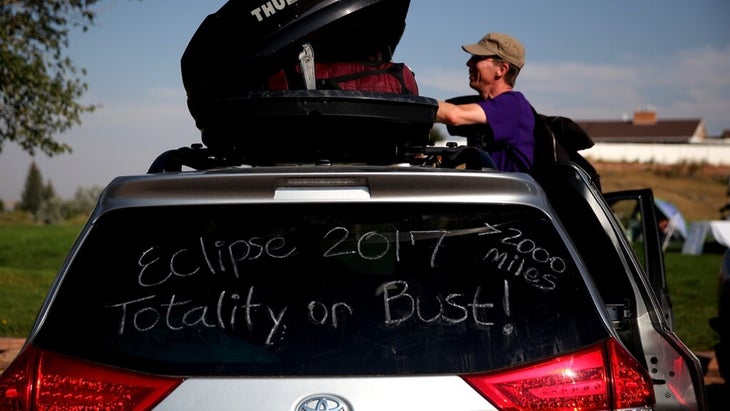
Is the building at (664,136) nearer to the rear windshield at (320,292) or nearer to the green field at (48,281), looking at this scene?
the green field at (48,281)

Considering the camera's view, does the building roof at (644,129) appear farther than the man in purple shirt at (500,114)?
Yes

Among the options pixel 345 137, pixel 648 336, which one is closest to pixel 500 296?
pixel 648 336

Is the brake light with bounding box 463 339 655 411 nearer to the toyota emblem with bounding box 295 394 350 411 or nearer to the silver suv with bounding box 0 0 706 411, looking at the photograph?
the silver suv with bounding box 0 0 706 411

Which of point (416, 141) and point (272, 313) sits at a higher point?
point (416, 141)

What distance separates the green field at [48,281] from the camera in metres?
11.2

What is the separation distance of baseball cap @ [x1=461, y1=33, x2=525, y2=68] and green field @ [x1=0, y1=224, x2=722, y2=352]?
5.57 m

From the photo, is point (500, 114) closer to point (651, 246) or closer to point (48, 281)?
point (651, 246)

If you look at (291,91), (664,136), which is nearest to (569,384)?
(291,91)

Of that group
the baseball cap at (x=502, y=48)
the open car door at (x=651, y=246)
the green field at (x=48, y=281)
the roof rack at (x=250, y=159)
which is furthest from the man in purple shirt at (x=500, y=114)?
the green field at (x=48, y=281)

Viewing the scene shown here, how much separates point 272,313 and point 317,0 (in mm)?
2213

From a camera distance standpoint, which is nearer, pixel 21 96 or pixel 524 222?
pixel 524 222

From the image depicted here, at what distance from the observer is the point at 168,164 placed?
4398 mm

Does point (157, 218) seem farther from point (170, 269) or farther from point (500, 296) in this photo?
point (500, 296)

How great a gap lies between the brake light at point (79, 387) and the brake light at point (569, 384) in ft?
2.68
